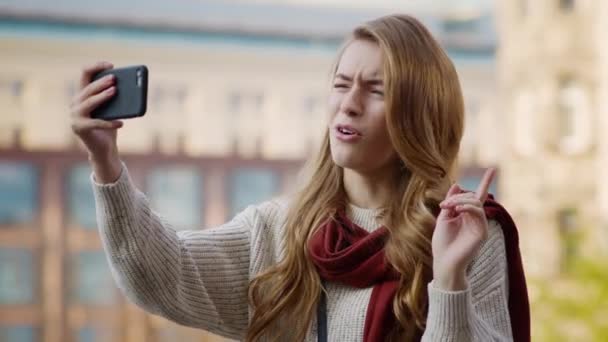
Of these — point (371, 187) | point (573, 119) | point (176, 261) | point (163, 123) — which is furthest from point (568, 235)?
point (176, 261)

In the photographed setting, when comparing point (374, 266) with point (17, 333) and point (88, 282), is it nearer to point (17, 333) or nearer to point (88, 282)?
point (88, 282)

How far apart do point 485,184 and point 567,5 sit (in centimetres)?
649

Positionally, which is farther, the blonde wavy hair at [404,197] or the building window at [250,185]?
the building window at [250,185]

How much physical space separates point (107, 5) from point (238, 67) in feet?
2.93

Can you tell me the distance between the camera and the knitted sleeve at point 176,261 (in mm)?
1007

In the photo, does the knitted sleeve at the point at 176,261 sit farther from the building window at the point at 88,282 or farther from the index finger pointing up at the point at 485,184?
the building window at the point at 88,282

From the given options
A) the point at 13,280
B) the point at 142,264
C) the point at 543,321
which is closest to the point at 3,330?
the point at 13,280

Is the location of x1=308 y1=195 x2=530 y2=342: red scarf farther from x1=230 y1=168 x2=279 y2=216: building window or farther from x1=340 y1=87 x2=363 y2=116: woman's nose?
Answer: x1=230 y1=168 x2=279 y2=216: building window

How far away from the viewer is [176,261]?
1068 millimetres

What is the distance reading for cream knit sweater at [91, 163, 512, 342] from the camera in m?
0.99

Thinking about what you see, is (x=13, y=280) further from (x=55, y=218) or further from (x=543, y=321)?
(x=543, y=321)

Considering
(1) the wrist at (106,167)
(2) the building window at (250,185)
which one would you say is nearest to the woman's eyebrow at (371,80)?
(1) the wrist at (106,167)

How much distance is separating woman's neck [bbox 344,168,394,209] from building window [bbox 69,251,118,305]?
6653 millimetres

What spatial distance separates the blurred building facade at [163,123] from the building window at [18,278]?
0.01 m
